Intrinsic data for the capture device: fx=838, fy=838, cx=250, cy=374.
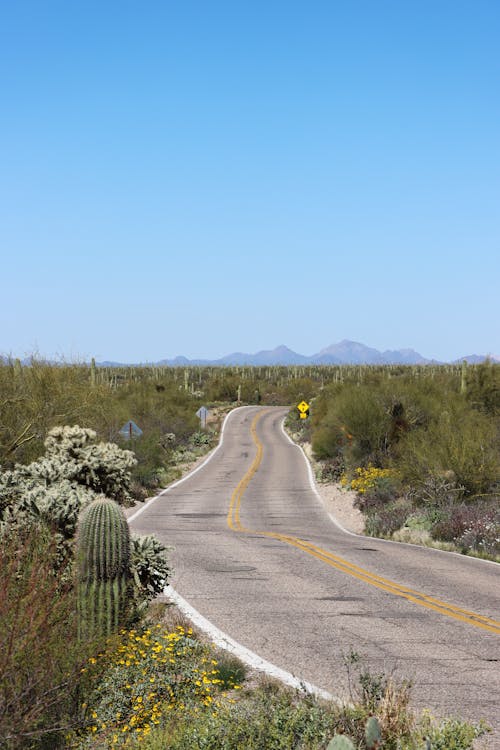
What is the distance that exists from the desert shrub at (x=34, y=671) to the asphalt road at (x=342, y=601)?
256 cm

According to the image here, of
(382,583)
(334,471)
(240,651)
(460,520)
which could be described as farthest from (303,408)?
(240,651)

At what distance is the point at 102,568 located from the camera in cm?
980

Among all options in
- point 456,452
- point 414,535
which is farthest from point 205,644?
point 456,452

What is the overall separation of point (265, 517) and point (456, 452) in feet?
21.9

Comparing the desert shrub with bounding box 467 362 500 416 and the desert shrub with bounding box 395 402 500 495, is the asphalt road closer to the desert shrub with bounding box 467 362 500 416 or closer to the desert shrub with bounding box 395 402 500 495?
the desert shrub with bounding box 395 402 500 495

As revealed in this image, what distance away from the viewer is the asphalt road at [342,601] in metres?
9.23

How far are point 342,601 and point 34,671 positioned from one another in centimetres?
692

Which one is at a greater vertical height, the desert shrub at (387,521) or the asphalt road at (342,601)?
the asphalt road at (342,601)

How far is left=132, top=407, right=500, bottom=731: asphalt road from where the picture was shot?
9.23 metres

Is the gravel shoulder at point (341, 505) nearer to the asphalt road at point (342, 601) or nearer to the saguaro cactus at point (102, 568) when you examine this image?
the asphalt road at point (342, 601)

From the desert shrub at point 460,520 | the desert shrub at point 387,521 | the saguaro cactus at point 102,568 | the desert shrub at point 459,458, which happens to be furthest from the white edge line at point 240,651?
the desert shrub at point 459,458

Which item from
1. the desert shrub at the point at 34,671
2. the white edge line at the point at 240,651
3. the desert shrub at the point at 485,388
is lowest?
the white edge line at the point at 240,651

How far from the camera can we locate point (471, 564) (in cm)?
1702

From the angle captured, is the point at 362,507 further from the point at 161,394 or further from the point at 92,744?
the point at 161,394
